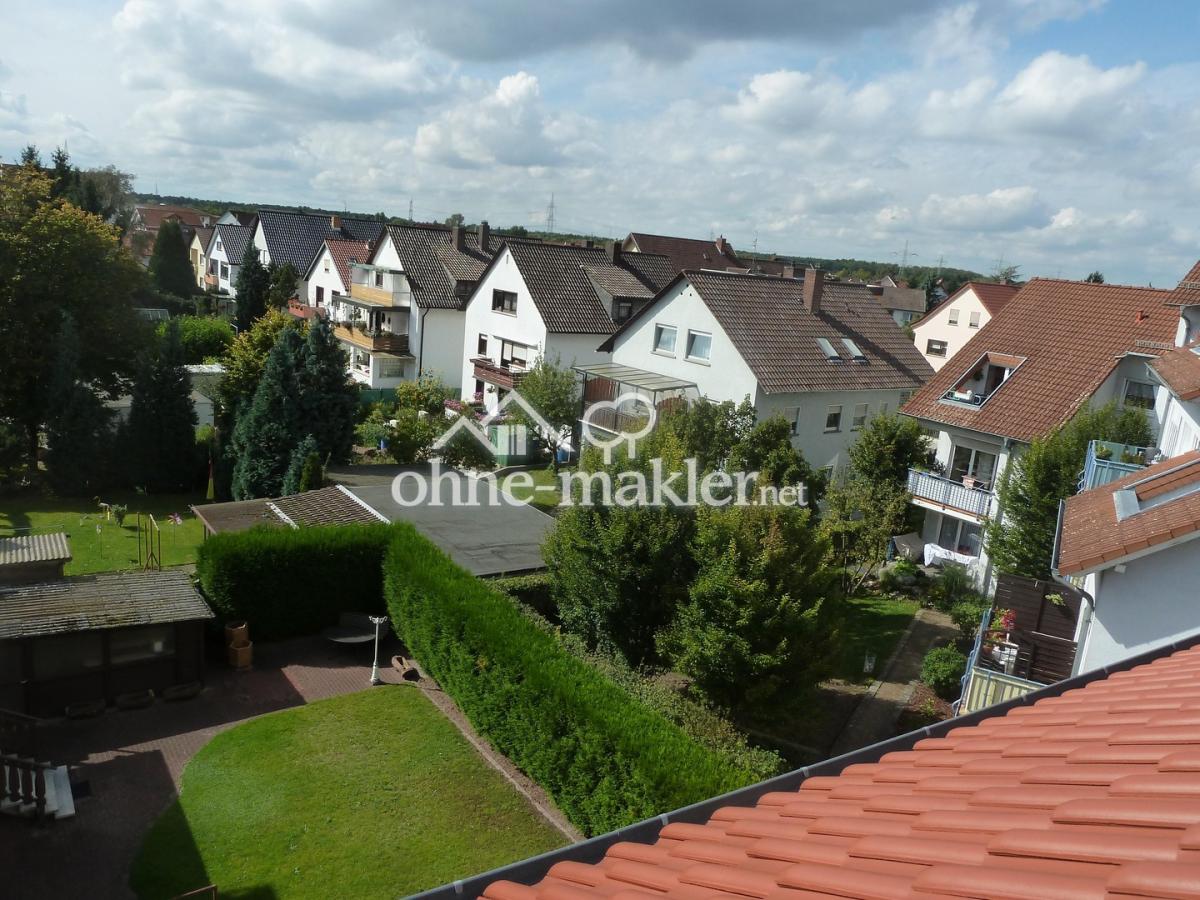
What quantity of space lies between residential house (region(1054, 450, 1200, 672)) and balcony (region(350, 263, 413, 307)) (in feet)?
134

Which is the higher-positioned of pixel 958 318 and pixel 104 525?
pixel 958 318

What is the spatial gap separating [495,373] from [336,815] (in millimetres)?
30028

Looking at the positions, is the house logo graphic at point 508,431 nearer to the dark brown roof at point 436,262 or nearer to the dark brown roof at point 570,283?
the dark brown roof at point 570,283

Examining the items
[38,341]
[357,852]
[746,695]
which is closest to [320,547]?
[357,852]

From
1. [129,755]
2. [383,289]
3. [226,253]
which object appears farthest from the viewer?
[226,253]

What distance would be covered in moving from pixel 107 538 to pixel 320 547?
1168 centimetres

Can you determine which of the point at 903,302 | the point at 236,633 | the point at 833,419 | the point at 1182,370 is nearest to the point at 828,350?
the point at 833,419

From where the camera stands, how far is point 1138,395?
2398 centimetres

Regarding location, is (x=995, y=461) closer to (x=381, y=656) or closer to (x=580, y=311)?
(x=381, y=656)

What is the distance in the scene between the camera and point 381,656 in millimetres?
19531

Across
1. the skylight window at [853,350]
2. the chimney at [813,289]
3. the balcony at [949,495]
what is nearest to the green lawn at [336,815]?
the balcony at [949,495]

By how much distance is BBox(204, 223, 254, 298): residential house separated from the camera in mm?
74438

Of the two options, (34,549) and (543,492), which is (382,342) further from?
(34,549)

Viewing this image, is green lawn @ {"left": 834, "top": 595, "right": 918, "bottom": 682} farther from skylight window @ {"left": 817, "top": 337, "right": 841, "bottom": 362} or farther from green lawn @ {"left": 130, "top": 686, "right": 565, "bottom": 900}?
skylight window @ {"left": 817, "top": 337, "right": 841, "bottom": 362}
